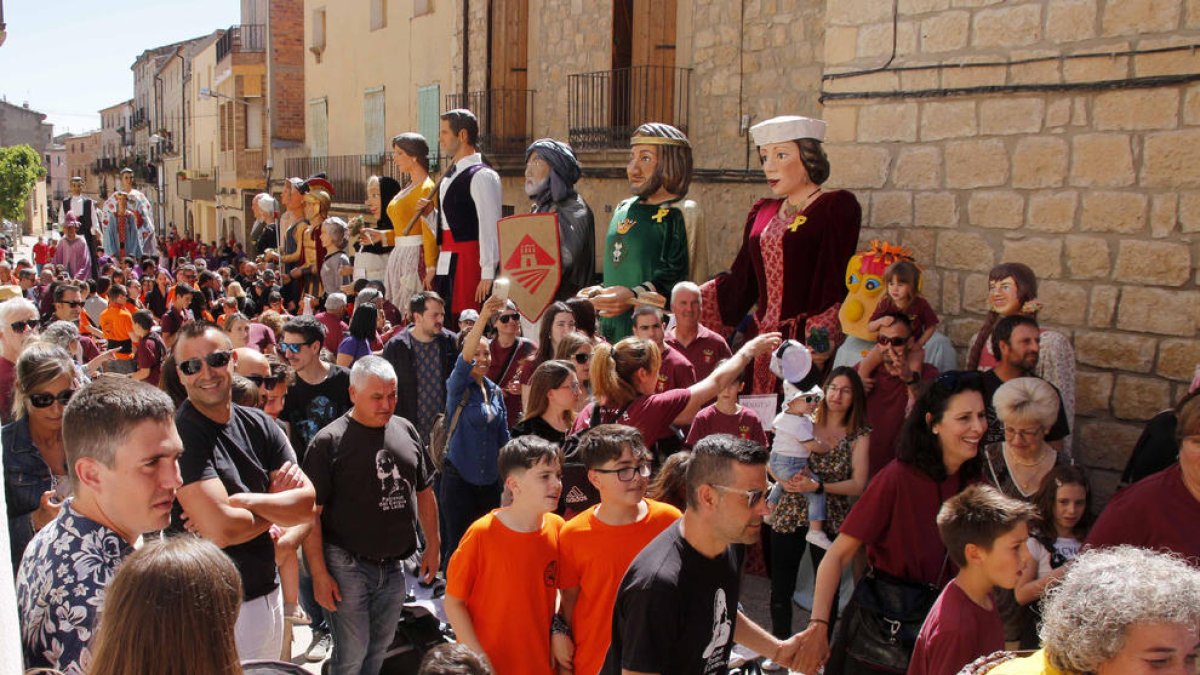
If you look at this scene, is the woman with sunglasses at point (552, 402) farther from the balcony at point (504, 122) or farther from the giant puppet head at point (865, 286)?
the balcony at point (504, 122)

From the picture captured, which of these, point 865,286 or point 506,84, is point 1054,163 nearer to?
point 865,286

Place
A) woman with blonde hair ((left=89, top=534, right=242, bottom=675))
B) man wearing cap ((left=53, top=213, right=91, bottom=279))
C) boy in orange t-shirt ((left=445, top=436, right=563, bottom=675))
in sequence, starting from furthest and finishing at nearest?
man wearing cap ((left=53, top=213, right=91, bottom=279))
boy in orange t-shirt ((left=445, top=436, right=563, bottom=675))
woman with blonde hair ((left=89, top=534, right=242, bottom=675))

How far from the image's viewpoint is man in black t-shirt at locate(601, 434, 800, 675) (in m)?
2.90

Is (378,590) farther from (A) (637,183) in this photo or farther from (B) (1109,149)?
(B) (1109,149)

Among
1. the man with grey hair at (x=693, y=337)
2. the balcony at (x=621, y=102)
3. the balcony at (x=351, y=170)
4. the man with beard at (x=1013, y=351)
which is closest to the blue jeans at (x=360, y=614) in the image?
the man with grey hair at (x=693, y=337)

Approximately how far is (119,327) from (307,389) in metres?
3.87

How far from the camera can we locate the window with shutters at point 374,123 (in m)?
19.2

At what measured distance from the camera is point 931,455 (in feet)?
12.1

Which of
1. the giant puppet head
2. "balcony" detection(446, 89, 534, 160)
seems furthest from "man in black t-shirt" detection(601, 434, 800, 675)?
"balcony" detection(446, 89, 534, 160)

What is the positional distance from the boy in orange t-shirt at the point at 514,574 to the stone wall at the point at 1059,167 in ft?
10.1

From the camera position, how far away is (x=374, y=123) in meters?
19.6

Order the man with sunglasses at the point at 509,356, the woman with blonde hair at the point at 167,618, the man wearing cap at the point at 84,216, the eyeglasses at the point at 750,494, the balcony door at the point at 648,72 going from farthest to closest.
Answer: the man wearing cap at the point at 84,216, the balcony door at the point at 648,72, the man with sunglasses at the point at 509,356, the eyeglasses at the point at 750,494, the woman with blonde hair at the point at 167,618

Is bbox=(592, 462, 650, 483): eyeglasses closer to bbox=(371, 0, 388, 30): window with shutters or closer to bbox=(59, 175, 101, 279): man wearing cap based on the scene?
bbox=(59, 175, 101, 279): man wearing cap

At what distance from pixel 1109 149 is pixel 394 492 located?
3.69 meters
